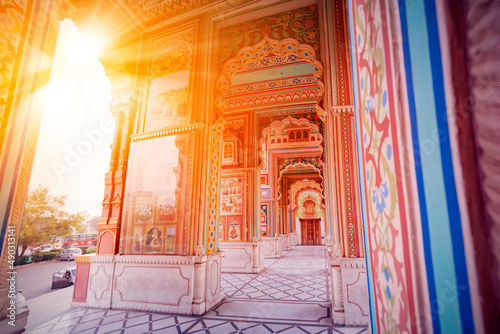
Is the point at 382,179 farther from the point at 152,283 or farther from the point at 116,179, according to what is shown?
the point at 116,179

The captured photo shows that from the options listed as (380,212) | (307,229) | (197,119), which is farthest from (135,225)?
(307,229)

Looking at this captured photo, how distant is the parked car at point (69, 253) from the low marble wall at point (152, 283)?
8739 millimetres

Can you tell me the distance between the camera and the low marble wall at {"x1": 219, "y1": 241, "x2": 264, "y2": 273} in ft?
19.1

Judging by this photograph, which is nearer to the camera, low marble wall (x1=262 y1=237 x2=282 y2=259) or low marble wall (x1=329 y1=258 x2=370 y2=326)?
low marble wall (x1=329 y1=258 x2=370 y2=326)

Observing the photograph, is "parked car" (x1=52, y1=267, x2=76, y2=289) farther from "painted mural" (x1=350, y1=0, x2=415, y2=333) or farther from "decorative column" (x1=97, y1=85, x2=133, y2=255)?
"painted mural" (x1=350, y1=0, x2=415, y2=333)

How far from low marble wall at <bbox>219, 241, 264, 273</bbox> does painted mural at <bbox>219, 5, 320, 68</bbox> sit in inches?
169

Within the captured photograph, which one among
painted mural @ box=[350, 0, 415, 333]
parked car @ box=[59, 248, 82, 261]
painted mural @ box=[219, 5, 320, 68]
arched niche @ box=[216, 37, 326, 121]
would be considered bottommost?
parked car @ box=[59, 248, 82, 261]

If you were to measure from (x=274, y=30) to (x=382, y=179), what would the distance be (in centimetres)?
395

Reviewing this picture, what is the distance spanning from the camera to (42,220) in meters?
7.79

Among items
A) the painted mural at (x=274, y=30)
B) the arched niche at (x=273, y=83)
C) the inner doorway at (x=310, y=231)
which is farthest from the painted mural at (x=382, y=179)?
the inner doorway at (x=310, y=231)

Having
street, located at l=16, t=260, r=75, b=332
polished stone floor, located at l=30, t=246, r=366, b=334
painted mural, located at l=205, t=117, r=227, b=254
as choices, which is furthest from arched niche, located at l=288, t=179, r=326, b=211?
street, located at l=16, t=260, r=75, b=332

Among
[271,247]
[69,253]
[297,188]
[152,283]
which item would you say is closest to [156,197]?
[152,283]

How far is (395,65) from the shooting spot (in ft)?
1.30

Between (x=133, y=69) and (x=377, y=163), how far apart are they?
466 centimetres
